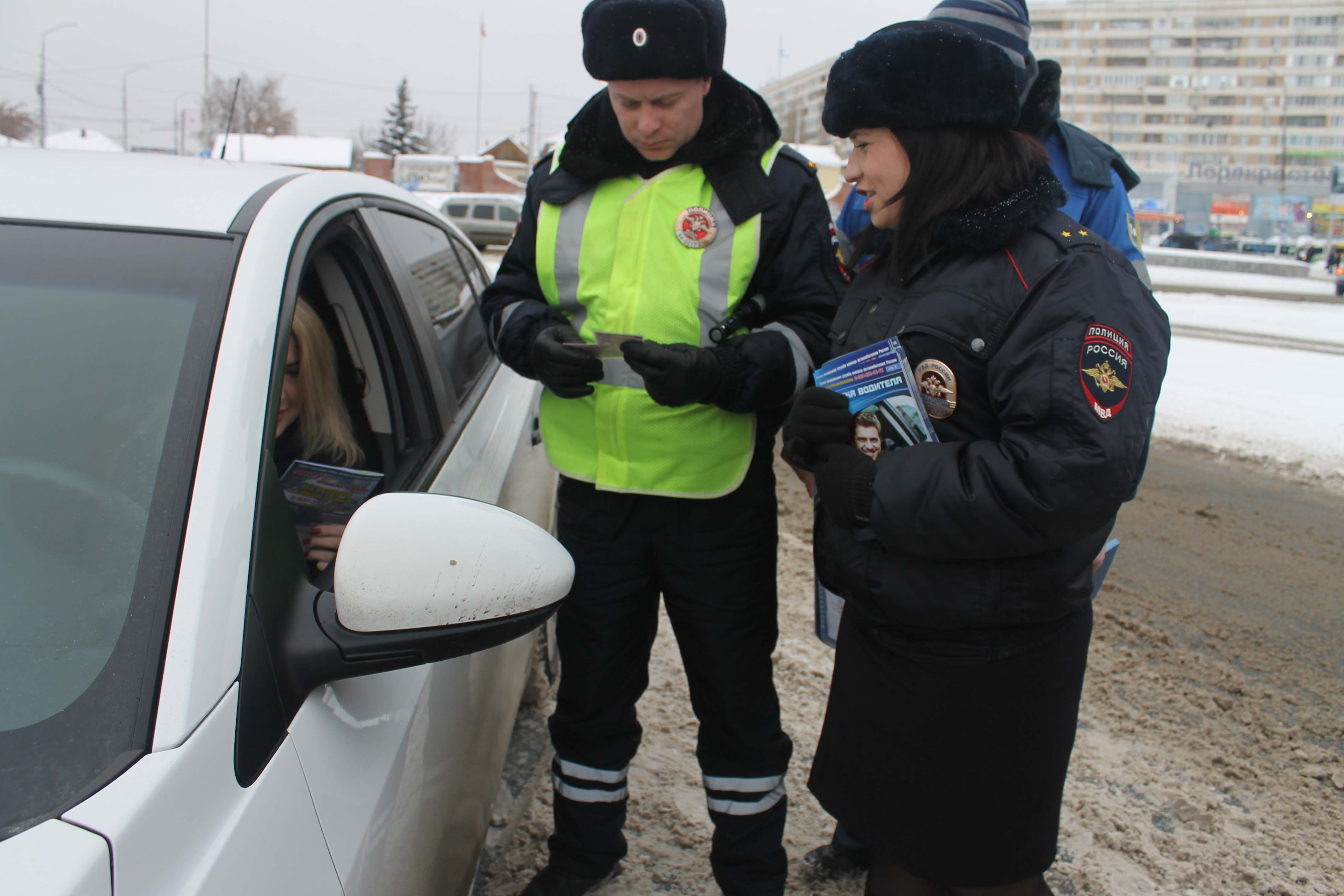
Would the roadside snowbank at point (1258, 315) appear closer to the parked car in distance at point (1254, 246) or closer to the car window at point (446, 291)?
the car window at point (446, 291)

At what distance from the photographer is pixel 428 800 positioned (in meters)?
1.38

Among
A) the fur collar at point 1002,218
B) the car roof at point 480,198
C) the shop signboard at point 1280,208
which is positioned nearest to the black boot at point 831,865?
the fur collar at point 1002,218

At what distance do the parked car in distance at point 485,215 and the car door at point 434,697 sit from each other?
20.9 meters

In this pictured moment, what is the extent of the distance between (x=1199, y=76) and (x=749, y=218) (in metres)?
100

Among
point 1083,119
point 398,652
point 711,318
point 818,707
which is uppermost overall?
point 1083,119

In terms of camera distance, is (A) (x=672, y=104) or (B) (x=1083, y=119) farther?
(B) (x=1083, y=119)

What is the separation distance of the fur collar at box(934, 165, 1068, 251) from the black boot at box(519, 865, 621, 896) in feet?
5.04

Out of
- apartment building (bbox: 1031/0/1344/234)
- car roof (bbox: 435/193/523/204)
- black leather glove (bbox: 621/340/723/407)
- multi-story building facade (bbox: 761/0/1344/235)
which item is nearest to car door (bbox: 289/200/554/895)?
black leather glove (bbox: 621/340/723/407)

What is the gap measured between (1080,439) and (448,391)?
1.42 meters

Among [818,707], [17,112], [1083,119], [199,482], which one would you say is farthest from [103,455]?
[1083,119]

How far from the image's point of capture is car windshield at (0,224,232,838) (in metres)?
0.92

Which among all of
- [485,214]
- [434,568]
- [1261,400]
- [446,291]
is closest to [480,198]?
[485,214]

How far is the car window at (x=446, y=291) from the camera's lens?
231cm

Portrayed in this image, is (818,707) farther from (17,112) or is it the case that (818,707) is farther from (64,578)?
(17,112)
